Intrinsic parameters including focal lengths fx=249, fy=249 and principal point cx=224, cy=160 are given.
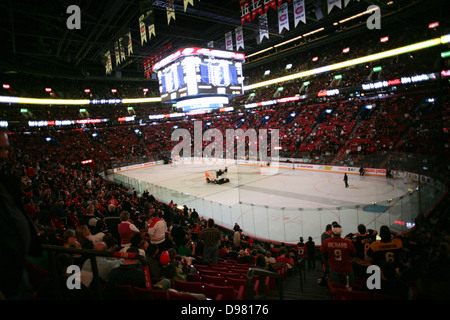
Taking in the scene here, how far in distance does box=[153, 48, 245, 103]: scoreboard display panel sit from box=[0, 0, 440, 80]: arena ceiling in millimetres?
2263

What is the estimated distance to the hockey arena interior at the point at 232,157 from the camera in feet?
11.2

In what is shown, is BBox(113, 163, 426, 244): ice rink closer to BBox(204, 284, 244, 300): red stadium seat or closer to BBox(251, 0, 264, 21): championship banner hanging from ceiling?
BBox(204, 284, 244, 300): red stadium seat

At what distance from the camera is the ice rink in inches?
427

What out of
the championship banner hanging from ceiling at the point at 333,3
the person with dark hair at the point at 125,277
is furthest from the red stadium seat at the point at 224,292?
the championship banner hanging from ceiling at the point at 333,3

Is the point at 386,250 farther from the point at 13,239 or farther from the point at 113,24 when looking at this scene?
the point at 113,24

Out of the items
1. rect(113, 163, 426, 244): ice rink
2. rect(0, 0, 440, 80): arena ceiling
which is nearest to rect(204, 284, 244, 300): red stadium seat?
rect(113, 163, 426, 244): ice rink

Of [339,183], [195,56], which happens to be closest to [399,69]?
[339,183]

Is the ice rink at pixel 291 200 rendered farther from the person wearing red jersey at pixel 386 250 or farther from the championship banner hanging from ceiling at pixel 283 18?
the championship banner hanging from ceiling at pixel 283 18

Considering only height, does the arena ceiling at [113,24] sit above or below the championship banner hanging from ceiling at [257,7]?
above

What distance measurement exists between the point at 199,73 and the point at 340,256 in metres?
16.3

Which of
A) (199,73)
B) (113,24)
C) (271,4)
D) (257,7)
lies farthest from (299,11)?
(113,24)

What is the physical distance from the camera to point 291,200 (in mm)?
16703

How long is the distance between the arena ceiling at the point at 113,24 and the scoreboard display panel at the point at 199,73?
2.26m
